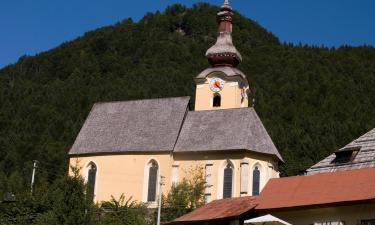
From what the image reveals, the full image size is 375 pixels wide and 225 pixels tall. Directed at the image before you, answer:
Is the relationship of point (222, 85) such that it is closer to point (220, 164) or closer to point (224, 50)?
point (224, 50)

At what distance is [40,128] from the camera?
93500 millimetres

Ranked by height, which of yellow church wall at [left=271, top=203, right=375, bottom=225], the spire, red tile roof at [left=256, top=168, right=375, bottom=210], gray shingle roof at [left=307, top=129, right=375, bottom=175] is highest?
the spire

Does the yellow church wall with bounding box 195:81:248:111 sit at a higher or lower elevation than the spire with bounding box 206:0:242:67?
lower

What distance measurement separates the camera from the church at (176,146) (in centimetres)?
4725

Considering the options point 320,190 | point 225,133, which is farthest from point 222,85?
point 320,190

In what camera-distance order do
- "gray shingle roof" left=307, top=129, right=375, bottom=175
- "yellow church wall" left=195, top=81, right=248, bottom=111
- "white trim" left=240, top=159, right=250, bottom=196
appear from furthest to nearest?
"yellow church wall" left=195, top=81, right=248, bottom=111 < "white trim" left=240, top=159, right=250, bottom=196 < "gray shingle roof" left=307, top=129, right=375, bottom=175

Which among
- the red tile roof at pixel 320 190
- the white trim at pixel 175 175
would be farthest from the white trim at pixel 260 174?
the red tile roof at pixel 320 190

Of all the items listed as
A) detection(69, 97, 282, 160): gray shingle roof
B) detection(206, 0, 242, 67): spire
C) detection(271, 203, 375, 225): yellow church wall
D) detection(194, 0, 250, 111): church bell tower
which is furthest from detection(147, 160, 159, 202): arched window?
detection(271, 203, 375, 225): yellow church wall

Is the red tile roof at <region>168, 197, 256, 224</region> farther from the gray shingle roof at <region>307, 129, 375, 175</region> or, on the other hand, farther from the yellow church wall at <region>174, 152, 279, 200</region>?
the yellow church wall at <region>174, 152, 279, 200</region>

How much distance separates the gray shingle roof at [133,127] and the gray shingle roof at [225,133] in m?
0.89

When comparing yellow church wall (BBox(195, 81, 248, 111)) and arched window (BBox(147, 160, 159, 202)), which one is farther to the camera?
yellow church wall (BBox(195, 81, 248, 111))

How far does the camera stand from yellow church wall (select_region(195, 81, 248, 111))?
54.3 meters

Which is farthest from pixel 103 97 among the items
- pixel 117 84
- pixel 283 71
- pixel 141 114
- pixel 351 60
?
pixel 141 114

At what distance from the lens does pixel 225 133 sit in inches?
1916
